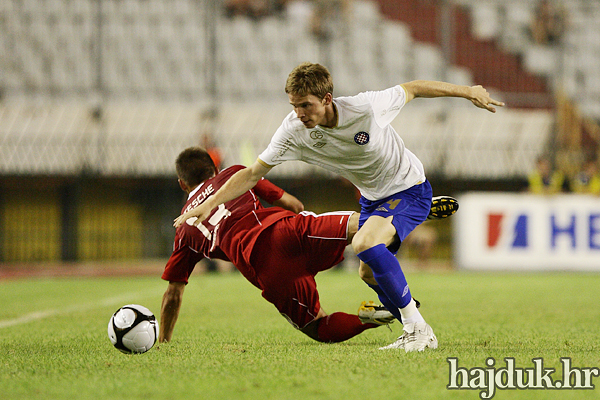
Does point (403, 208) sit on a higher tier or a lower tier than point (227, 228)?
higher

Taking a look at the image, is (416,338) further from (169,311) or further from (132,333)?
(169,311)

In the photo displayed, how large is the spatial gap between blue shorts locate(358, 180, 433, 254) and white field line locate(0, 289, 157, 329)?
3.61 metres

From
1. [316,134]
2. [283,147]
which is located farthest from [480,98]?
[283,147]

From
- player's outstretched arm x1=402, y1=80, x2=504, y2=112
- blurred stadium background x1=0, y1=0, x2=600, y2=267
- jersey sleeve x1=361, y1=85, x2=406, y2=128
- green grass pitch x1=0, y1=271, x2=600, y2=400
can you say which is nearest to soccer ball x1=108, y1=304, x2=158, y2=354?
green grass pitch x1=0, y1=271, x2=600, y2=400

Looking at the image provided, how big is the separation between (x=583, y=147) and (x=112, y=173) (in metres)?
13.6

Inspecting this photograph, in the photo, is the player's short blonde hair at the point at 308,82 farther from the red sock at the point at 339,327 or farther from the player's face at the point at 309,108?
the red sock at the point at 339,327

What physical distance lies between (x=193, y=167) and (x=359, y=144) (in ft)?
4.54

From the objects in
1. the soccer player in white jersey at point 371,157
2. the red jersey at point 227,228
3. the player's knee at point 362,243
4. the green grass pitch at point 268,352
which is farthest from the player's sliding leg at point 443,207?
the red jersey at point 227,228

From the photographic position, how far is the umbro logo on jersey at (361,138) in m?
4.56

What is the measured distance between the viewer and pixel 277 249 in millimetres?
4930

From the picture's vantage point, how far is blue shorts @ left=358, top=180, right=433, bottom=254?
4789 millimetres

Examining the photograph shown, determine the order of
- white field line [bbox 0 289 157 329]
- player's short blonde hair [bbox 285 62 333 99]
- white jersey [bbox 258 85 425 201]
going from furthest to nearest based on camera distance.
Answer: white field line [bbox 0 289 157 329] < white jersey [bbox 258 85 425 201] < player's short blonde hair [bbox 285 62 333 99]

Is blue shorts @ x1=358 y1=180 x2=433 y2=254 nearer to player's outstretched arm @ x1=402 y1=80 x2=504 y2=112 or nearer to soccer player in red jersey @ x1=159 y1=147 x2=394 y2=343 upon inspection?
soccer player in red jersey @ x1=159 y1=147 x2=394 y2=343

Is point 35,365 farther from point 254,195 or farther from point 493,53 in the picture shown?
point 493,53
